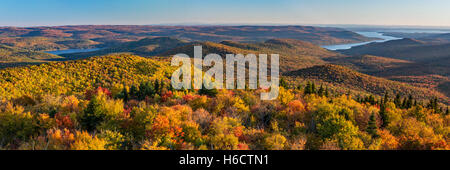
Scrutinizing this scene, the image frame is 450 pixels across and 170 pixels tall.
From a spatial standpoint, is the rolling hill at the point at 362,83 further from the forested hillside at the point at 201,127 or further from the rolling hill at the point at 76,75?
the rolling hill at the point at 76,75

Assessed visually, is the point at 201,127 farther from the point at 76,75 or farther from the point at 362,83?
the point at 362,83

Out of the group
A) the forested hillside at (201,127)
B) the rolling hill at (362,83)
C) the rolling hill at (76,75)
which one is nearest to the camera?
the forested hillside at (201,127)

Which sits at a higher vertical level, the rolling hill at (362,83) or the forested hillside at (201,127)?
the forested hillside at (201,127)

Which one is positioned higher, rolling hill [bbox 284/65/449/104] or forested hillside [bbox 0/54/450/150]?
forested hillside [bbox 0/54/450/150]

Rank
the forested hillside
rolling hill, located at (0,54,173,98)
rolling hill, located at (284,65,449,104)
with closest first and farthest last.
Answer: the forested hillside < rolling hill, located at (0,54,173,98) < rolling hill, located at (284,65,449,104)

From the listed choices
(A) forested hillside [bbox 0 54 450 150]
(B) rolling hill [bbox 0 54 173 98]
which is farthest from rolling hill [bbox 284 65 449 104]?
(B) rolling hill [bbox 0 54 173 98]

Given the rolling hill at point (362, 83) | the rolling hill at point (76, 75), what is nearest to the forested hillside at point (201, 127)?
the rolling hill at point (76, 75)

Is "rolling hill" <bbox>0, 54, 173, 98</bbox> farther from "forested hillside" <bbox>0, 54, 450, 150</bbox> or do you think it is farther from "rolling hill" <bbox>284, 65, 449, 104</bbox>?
"rolling hill" <bbox>284, 65, 449, 104</bbox>

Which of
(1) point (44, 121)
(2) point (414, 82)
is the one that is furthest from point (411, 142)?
(2) point (414, 82)

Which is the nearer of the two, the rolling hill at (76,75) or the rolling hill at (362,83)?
the rolling hill at (76,75)

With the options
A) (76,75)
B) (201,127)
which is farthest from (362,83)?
(76,75)

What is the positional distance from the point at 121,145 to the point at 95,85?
47973mm

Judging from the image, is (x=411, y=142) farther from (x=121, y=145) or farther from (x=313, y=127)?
(x=121, y=145)

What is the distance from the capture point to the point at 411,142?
2227cm
